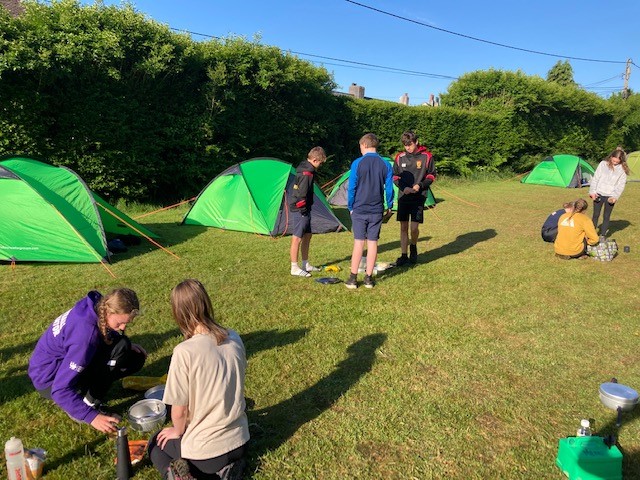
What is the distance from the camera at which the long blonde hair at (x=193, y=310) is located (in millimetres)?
2348

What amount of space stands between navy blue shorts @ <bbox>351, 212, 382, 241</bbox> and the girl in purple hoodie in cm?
320

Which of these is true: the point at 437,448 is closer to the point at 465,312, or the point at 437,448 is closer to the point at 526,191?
the point at 465,312

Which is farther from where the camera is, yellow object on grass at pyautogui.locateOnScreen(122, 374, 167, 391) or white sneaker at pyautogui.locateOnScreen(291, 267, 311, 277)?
white sneaker at pyautogui.locateOnScreen(291, 267, 311, 277)

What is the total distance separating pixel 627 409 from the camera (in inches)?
123

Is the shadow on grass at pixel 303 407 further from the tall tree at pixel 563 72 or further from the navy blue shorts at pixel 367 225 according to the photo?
the tall tree at pixel 563 72

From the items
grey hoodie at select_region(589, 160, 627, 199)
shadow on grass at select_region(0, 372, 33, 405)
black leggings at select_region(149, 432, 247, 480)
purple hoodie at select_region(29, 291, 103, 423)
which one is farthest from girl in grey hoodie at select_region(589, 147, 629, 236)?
shadow on grass at select_region(0, 372, 33, 405)

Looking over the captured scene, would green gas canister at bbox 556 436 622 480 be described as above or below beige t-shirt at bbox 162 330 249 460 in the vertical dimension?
below

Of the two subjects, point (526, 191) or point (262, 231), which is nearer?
point (262, 231)

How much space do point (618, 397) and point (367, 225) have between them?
314cm

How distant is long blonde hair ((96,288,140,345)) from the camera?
2.76m

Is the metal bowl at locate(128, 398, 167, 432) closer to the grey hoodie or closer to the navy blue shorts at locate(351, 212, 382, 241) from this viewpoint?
the navy blue shorts at locate(351, 212, 382, 241)

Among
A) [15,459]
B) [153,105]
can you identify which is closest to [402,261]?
[15,459]

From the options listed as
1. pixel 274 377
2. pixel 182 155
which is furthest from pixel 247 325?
pixel 182 155

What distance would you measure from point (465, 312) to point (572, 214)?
3527 millimetres
